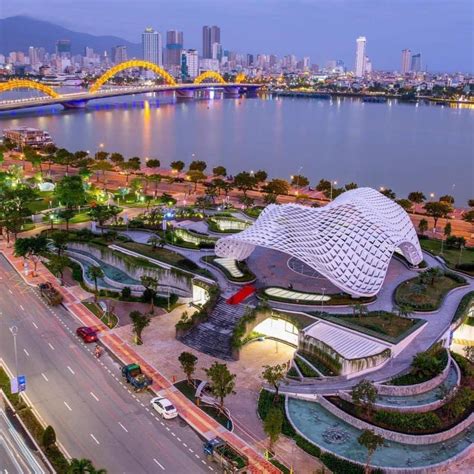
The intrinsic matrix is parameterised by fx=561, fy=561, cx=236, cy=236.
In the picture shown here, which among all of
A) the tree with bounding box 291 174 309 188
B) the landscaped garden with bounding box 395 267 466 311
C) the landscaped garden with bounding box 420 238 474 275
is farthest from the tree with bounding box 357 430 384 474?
the tree with bounding box 291 174 309 188

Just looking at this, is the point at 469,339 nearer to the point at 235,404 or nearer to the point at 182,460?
the point at 235,404

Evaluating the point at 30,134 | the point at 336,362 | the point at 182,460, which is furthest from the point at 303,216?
the point at 30,134

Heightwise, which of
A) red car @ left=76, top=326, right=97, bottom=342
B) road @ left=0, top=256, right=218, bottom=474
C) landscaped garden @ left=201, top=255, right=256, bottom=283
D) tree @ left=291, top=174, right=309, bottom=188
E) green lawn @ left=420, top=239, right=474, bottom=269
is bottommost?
road @ left=0, top=256, right=218, bottom=474

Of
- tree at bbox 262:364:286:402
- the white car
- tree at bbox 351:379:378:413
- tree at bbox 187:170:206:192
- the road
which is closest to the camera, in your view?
the road

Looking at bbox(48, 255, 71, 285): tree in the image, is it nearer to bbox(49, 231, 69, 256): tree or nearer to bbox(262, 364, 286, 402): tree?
bbox(49, 231, 69, 256): tree

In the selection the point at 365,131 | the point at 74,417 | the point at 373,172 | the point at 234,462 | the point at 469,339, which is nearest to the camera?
the point at 234,462

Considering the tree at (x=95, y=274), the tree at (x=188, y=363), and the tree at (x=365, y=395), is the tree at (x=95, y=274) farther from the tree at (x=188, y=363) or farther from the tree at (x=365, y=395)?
the tree at (x=365, y=395)

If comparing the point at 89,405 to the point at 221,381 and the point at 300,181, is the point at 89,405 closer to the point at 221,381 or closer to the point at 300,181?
the point at 221,381
